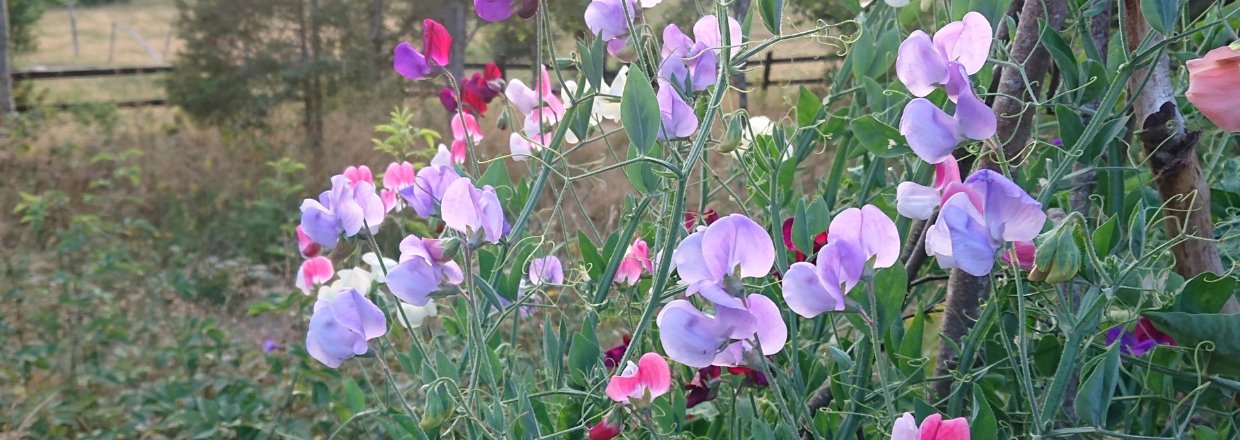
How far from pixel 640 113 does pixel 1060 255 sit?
0.19m

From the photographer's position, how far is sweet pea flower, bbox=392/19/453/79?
626 millimetres

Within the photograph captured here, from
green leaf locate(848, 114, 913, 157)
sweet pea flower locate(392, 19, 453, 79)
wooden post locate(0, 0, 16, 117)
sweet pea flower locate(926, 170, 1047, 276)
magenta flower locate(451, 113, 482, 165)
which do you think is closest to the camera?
sweet pea flower locate(926, 170, 1047, 276)

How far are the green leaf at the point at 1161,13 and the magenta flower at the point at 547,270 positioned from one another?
0.42 m

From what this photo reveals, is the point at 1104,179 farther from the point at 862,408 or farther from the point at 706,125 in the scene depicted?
the point at 706,125

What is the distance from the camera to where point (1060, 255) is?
40 centimetres

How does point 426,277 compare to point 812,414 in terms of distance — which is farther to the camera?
point 812,414

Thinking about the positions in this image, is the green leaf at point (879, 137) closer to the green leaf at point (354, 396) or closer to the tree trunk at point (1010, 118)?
the tree trunk at point (1010, 118)

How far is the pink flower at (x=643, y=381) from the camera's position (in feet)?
1.53

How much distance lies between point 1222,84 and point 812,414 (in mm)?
338

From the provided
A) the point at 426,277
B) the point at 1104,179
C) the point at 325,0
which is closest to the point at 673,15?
the point at 1104,179

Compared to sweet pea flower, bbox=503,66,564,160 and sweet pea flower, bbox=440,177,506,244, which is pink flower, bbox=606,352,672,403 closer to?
sweet pea flower, bbox=440,177,506,244

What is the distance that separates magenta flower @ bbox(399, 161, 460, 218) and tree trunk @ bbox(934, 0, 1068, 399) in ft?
1.06

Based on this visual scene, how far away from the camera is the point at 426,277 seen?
50 centimetres

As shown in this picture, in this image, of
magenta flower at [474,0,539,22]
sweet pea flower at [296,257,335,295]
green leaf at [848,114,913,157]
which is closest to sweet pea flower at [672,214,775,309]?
green leaf at [848,114,913,157]
